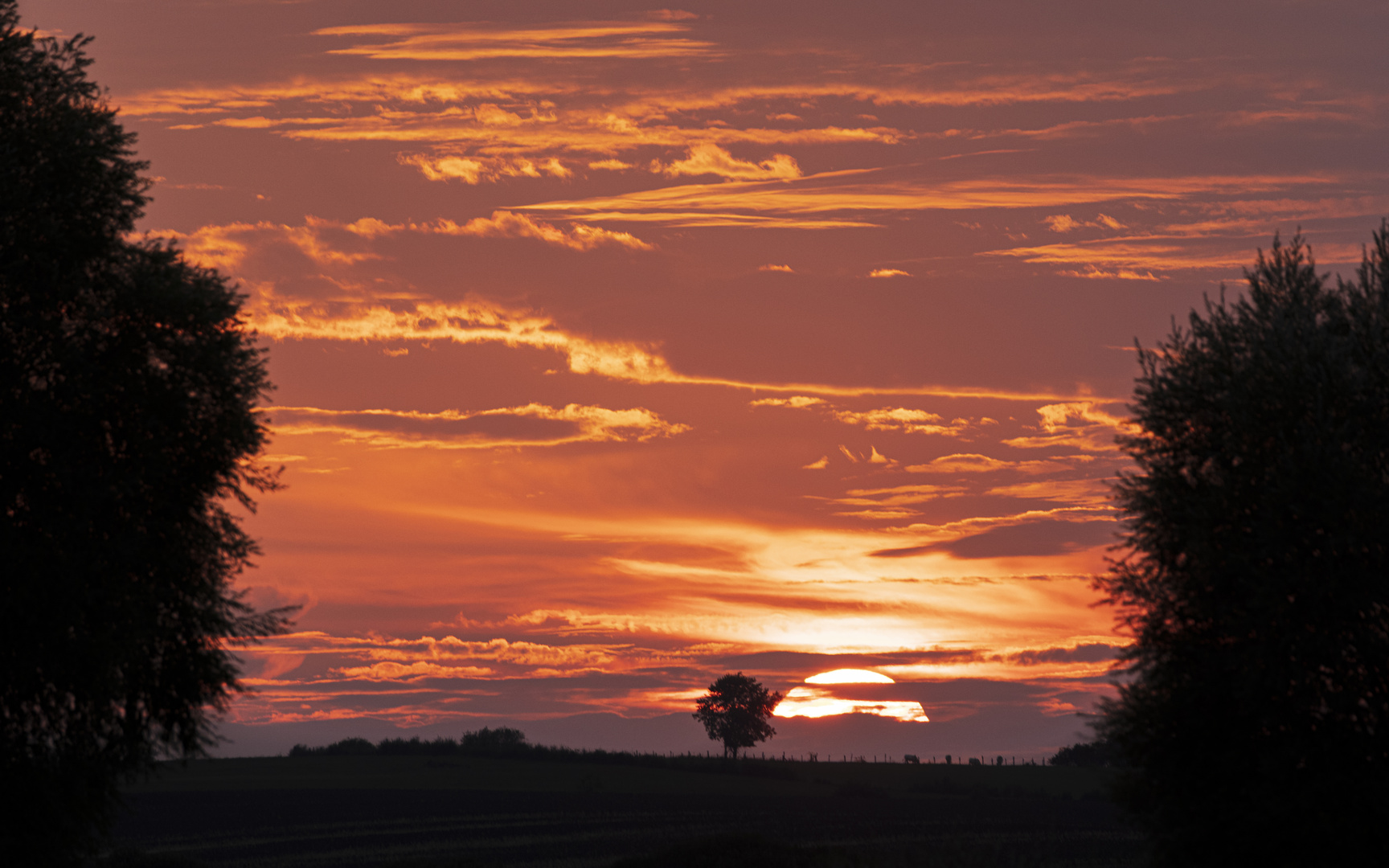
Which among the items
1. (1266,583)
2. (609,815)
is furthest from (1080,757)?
(1266,583)

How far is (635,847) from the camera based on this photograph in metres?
59.3

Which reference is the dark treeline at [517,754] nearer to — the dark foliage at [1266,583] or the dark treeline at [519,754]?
the dark treeline at [519,754]

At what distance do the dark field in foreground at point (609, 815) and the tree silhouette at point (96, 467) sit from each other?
7.51ft

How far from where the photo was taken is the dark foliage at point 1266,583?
24953mm

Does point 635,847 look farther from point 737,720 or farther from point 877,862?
point 737,720

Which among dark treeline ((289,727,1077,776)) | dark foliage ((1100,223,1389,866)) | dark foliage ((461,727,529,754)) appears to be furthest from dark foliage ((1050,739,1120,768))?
dark foliage ((1100,223,1389,866))

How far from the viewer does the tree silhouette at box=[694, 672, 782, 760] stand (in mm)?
163625

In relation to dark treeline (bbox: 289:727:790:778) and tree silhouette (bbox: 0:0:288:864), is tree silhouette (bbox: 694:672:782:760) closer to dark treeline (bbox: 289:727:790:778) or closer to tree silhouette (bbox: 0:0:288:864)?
dark treeline (bbox: 289:727:790:778)

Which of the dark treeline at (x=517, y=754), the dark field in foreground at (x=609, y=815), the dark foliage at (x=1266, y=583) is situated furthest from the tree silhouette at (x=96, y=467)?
the dark treeline at (x=517, y=754)

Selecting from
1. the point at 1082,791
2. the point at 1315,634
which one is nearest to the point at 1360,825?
the point at 1315,634

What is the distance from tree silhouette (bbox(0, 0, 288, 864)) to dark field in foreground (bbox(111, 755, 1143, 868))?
2290 millimetres

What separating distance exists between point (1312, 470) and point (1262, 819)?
7443mm

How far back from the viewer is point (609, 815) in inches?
3182

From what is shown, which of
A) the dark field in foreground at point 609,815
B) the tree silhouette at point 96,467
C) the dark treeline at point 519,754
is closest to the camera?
the tree silhouette at point 96,467
